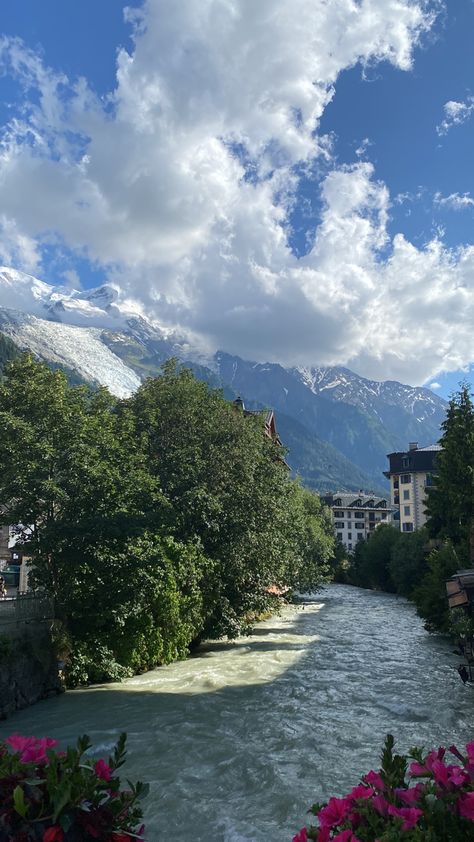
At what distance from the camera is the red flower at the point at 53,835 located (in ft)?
11.4

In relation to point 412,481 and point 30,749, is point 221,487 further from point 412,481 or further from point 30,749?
point 412,481

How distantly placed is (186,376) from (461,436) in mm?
16566

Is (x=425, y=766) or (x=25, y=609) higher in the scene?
(x=425, y=766)

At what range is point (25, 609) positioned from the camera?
21031 millimetres

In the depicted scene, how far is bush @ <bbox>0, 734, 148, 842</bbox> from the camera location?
3658 mm

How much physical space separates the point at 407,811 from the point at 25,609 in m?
20.0

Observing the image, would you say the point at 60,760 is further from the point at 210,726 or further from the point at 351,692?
the point at 351,692

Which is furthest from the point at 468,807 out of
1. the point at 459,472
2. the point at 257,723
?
the point at 459,472

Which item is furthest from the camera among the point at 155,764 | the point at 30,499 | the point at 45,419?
the point at 45,419

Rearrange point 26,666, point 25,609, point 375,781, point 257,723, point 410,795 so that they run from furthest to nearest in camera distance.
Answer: point 25,609, point 26,666, point 257,723, point 375,781, point 410,795

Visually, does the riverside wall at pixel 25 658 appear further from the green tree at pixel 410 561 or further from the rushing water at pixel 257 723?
the green tree at pixel 410 561

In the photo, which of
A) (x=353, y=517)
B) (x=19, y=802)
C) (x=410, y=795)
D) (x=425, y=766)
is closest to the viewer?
(x=19, y=802)

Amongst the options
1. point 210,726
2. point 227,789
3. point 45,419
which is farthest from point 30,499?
point 227,789

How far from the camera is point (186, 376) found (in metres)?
35.9
